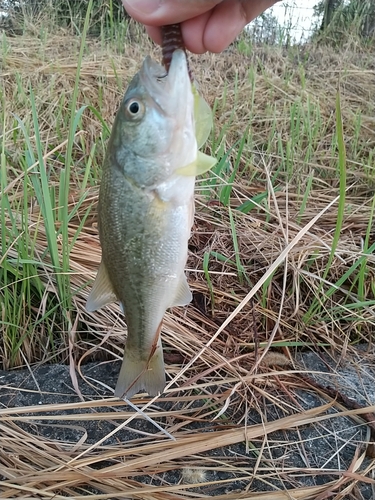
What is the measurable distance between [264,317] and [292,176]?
131cm

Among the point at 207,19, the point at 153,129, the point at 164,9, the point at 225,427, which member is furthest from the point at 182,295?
the point at 207,19

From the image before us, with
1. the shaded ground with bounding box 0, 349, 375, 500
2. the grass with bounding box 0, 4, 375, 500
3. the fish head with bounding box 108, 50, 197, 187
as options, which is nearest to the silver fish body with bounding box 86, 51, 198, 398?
the fish head with bounding box 108, 50, 197, 187

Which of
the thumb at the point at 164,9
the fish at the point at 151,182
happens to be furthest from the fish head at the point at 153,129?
the thumb at the point at 164,9

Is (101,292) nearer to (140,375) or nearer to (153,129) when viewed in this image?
(140,375)

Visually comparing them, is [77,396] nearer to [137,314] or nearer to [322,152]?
[137,314]

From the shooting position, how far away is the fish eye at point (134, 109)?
1.18 m

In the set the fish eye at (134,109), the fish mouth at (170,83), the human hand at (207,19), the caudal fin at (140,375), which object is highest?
the human hand at (207,19)

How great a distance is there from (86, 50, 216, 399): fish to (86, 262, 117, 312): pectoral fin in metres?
0.02

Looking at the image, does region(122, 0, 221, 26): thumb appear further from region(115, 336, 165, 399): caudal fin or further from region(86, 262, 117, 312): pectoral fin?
region(115, 336, 165, 399): caudal fin

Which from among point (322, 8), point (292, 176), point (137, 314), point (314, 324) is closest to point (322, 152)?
point (292, 176)

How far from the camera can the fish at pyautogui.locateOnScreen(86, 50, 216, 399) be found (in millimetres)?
1147

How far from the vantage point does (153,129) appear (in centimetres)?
118

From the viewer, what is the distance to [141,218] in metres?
1.15

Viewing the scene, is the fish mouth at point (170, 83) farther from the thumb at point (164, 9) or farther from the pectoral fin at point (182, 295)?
the pectoral fin at point (182, 295)
